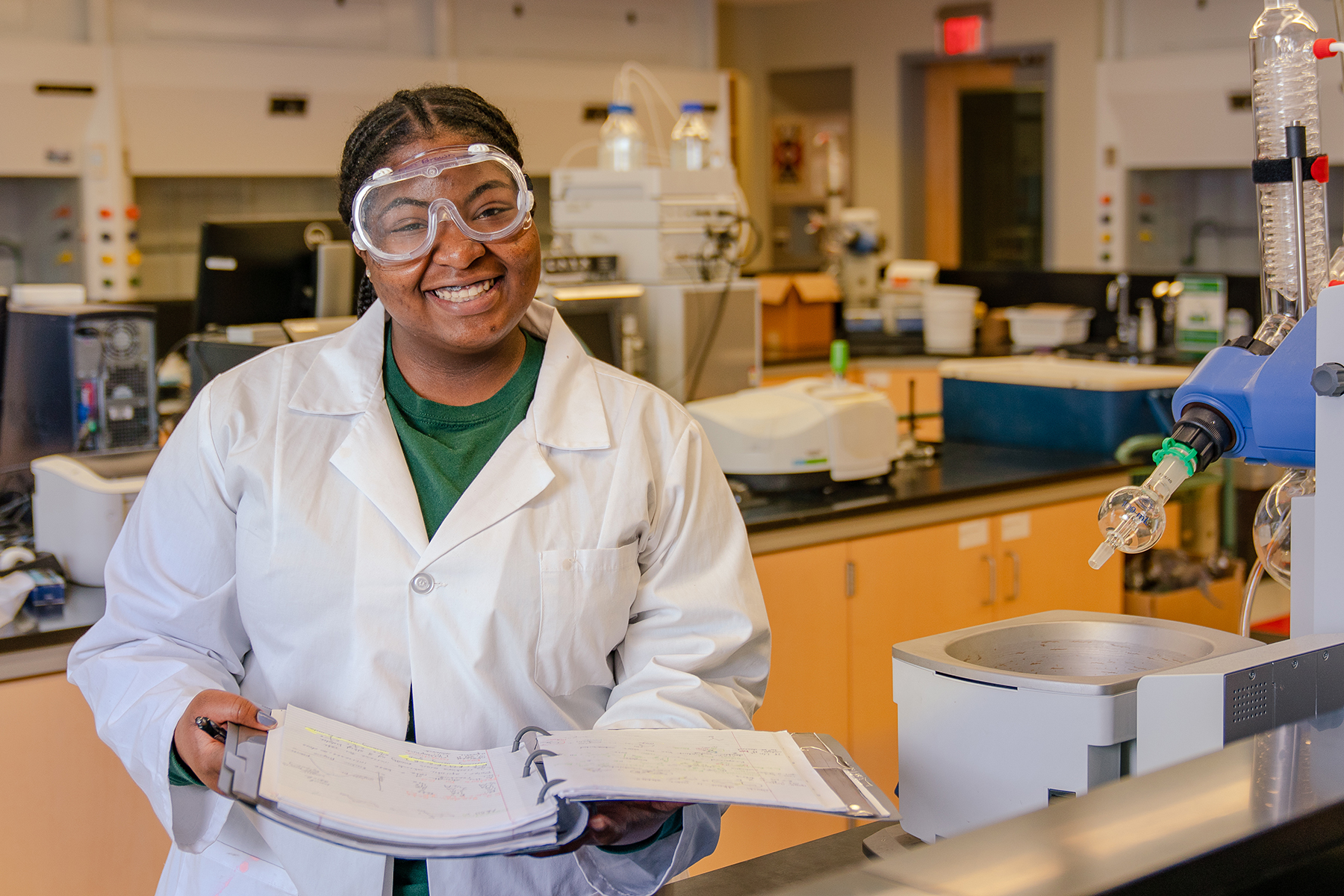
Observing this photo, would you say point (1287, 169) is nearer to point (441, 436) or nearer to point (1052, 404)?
point (441, 436)

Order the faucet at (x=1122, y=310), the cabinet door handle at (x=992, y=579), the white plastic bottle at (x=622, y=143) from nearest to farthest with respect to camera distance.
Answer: the cabinet door handle at (x=992, y=579) → the white plastic bottle at (x=622, y=143) → the faucet at (x=1122, y=310)

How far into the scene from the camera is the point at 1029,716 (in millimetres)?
1212

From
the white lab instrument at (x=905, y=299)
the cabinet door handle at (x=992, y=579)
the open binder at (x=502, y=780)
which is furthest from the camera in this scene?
the white lab instrument at (x=905, y=299)

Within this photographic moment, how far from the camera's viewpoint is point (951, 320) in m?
5.68

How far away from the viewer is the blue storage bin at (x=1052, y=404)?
324cm

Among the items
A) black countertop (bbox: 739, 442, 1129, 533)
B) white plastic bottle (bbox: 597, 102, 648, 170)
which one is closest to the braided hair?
black countertop (bbox: 739, 442, 1129, 533)

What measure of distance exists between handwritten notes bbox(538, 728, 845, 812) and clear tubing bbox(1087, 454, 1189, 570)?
0.34 m

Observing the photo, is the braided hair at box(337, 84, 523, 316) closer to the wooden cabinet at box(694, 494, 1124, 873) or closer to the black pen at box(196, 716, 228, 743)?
the black pen at box(196, 716, 228, 743)

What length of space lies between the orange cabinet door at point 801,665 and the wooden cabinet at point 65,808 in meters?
1.09

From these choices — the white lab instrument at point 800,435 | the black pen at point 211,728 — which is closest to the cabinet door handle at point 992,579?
the white lab instrument at point 800,435

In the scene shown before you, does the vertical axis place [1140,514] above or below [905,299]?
below

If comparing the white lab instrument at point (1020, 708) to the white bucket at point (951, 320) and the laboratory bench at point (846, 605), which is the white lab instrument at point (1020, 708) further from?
the white bucket at point (951, 320)

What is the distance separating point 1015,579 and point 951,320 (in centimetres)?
272

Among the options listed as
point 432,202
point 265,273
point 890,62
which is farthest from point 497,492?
point 890,62
